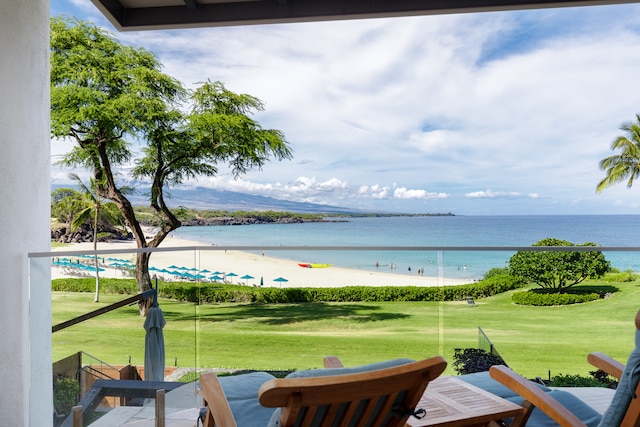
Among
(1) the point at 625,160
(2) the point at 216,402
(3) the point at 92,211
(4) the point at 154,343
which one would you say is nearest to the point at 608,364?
(2) the point at 216,402

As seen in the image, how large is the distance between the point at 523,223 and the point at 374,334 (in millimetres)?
24967

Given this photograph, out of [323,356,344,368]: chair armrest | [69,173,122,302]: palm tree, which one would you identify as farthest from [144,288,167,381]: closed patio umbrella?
[69,173,122,302]: palm tree

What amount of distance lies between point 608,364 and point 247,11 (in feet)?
10.6

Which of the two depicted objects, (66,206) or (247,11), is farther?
(66,206)

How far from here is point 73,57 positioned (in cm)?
1920

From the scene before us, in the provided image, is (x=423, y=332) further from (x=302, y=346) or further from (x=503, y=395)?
(x=302, y=346)

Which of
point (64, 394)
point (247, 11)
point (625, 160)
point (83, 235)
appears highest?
point (625, 160)

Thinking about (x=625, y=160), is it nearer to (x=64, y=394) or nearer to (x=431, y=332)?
(x=431, y=332)

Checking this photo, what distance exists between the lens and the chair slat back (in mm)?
1497

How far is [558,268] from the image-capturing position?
553 centimetres

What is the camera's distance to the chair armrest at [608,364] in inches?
85.0

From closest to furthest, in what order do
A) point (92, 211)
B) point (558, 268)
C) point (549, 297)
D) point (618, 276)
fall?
point (549, 297) < point (618, 276) < point (558, 268) < point (92, 211)

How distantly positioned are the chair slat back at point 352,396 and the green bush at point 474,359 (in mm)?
2044

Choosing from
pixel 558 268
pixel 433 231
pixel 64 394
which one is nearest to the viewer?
pixel 64 394
